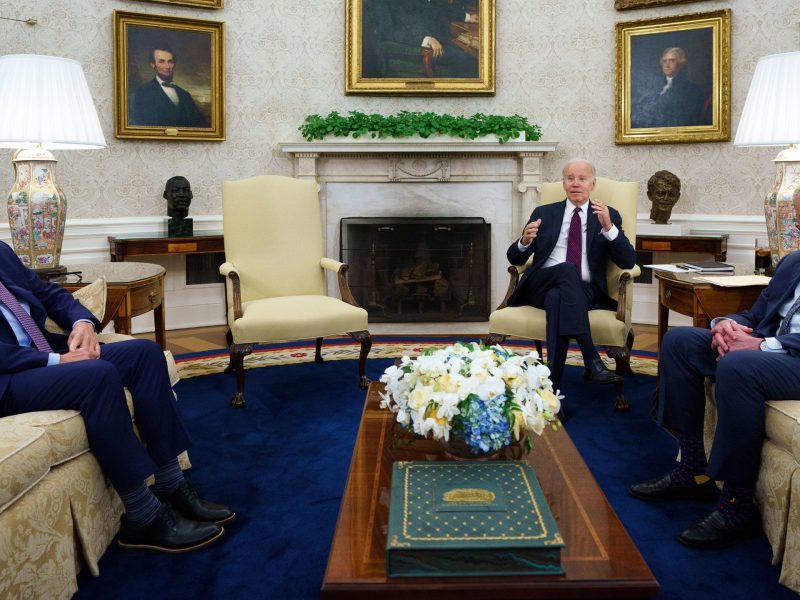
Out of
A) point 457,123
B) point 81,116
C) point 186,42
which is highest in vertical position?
point 186,42

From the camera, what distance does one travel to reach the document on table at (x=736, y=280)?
314 centimetres

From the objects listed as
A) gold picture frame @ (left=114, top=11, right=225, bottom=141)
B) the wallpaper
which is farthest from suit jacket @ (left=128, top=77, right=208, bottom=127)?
the wallpaper

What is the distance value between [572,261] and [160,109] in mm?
3630

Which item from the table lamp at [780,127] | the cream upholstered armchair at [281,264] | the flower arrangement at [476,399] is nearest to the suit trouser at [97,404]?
the flower arrangement at [476,399]

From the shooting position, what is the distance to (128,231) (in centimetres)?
600

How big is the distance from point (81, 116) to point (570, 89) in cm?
425

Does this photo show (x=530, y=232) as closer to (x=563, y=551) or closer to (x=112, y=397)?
(x=112, y=397)

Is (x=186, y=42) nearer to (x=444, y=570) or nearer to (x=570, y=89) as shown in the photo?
(x=570, y=89)

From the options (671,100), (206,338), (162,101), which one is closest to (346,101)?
(162,101)

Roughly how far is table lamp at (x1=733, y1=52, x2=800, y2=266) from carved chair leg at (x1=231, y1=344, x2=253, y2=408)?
8.65ft

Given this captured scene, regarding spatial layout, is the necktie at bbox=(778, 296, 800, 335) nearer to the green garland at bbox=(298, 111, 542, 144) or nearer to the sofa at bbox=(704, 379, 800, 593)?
the sofa at bbox=(704, 379, 800, 593)

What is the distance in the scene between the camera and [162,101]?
597 centimetres

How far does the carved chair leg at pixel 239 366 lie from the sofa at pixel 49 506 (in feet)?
5.00

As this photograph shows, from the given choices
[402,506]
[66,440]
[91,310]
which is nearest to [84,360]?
[66,440]
